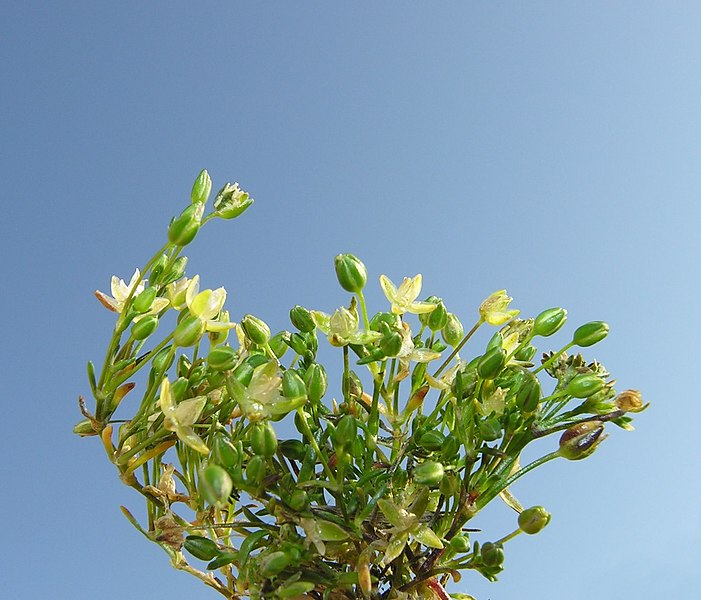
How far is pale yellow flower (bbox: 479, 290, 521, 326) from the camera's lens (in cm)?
94

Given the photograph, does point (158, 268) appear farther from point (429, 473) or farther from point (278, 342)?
point (429, 473)

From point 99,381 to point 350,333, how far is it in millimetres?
295

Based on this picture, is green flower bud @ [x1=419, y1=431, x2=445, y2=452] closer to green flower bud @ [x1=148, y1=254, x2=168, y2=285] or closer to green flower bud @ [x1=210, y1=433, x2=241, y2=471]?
green flower bud @ [x1=210, y1=433, x2=241, y2=471]

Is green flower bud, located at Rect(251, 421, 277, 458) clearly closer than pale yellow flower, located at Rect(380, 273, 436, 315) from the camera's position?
Yes

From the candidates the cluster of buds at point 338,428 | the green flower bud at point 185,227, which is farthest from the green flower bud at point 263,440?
the green flower bud at point 185,227

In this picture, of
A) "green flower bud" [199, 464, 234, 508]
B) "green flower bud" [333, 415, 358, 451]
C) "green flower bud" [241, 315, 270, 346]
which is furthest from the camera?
"green flower bud" [241, 315, 270, 346]

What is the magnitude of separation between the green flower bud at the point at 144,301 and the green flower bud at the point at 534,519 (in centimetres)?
48

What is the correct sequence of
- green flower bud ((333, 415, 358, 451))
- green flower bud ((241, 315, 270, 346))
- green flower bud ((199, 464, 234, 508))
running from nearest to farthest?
green flower bud ((199, 464, 234, 508)) → green flower bud ((333, 415, 358, 451)) → green flower bud ((241, 315, 270, 346))

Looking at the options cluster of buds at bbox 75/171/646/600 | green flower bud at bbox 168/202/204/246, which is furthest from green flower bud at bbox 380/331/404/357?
green flower bud at bbox 168/202/204/246

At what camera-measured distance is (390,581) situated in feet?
2.82

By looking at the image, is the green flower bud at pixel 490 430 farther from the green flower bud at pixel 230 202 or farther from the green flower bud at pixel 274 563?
the green flower bud at pixel 230 202

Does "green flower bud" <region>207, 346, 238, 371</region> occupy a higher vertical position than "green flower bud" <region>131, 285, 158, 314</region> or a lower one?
lower

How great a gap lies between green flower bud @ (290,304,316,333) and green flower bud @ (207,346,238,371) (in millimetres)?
116

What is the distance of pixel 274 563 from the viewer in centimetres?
75
